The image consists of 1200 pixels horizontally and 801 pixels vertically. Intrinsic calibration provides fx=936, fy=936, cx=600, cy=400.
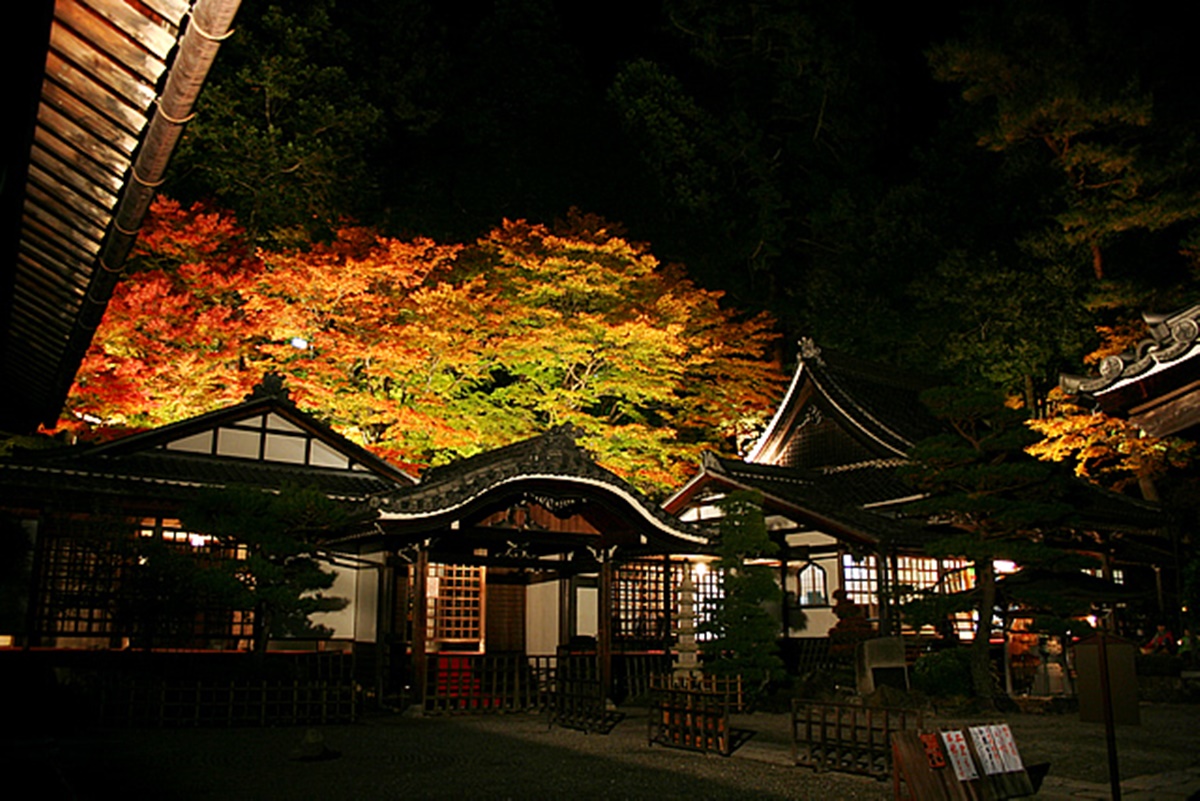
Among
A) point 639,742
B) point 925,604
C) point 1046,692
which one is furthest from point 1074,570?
point 639,742

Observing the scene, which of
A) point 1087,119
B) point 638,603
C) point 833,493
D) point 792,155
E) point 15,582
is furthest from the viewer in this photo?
point 792,155

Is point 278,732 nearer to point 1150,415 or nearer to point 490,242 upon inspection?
point 1150,415

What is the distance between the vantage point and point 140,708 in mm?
13633

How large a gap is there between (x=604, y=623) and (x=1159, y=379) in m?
11.8

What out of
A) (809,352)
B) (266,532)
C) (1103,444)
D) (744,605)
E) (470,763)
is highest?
(809,352)

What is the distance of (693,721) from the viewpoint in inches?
472

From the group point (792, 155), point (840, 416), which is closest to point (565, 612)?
point (840, 416)

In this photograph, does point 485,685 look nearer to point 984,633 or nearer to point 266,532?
point 266,532

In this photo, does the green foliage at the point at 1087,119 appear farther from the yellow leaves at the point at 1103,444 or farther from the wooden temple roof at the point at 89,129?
the wooden temple roof at the point at 89,129

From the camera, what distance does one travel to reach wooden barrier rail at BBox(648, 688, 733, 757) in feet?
38.3

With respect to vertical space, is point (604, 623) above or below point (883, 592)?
below

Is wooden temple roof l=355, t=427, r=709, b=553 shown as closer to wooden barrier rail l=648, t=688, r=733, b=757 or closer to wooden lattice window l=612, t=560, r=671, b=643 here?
wooden lattice window l=612, t=560, r=671, b=643

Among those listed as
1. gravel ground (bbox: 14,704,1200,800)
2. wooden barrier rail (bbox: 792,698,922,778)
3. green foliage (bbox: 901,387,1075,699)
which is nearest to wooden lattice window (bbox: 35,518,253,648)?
gravel ground (bbox: 14,704,1200,800)

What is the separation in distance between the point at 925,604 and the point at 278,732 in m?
11.0
